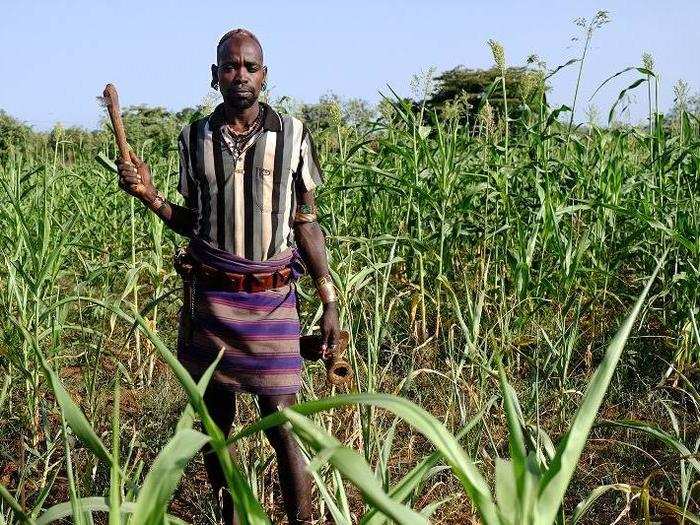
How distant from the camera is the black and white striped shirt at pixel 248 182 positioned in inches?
90.4

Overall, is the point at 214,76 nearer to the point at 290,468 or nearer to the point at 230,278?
the point at 230,278

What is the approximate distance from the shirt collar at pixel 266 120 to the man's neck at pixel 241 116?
22 mm

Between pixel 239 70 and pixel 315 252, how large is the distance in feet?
1.66

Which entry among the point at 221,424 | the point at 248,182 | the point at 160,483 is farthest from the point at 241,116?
the point at 160,483

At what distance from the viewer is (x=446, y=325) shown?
4004 mm

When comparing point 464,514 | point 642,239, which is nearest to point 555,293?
point 642,239

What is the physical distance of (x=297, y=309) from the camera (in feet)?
8.16

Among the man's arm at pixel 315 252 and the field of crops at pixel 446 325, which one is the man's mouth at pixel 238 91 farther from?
the field of crops at pixel 446 325

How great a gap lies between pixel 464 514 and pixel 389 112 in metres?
2.57

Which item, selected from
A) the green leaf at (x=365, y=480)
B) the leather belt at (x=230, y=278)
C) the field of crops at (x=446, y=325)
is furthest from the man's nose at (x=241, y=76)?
the green leaf at (x=365, y=480)

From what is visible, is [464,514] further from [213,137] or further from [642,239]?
[642,239]

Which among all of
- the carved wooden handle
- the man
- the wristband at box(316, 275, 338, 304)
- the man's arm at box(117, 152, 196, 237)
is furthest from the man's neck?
the wristband at box(316, 275, 338, 304)

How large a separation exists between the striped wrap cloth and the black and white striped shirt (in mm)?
35

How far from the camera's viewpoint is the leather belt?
2305mm
